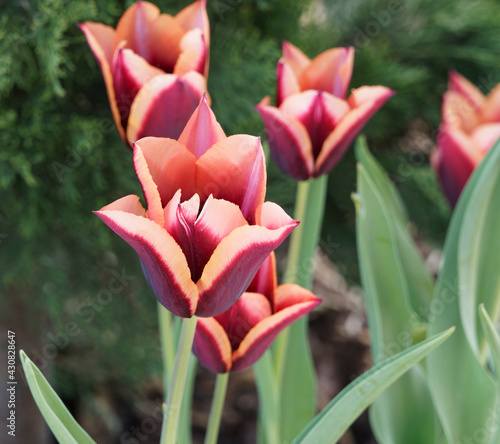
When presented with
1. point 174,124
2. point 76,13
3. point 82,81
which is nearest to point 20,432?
point 82,81

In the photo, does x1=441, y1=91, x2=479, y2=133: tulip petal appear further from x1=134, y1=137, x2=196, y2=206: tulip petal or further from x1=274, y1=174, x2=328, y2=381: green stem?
x1=134, y1=137, x2=196, y2=206: tulip petal

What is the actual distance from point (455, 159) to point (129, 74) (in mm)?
314

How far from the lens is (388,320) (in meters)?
0.56

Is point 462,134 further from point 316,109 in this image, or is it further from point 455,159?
point 316,109

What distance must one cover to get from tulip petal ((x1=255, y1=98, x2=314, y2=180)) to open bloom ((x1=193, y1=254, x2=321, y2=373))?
130 millimetres

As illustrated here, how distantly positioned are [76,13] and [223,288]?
57cm

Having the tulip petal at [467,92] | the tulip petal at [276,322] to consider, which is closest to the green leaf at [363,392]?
the tulip petal at [276,322]

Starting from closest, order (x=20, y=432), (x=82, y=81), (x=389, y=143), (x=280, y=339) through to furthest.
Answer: (x=280, y=339) → (x=82, y=81) → (x=20, y=432) → (x=389, y=143)

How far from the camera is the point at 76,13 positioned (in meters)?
0.74

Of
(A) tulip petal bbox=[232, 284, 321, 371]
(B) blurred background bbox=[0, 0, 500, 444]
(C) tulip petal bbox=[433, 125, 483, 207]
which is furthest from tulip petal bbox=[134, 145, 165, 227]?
(B) blurred background bbox=[0, 0, 500, 444]

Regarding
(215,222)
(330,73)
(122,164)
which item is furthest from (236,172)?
(122,164)

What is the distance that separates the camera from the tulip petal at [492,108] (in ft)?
2.00

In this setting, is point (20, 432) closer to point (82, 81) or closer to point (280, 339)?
point (82, 81)

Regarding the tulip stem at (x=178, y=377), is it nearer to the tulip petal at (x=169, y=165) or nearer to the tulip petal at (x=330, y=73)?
the tulip petal at (x=169, y=165)
